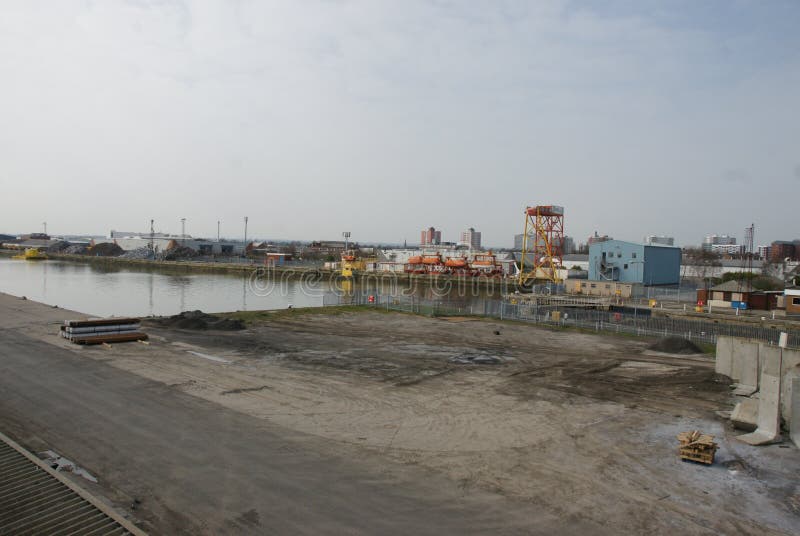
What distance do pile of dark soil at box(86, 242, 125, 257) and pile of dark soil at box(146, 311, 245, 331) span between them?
10425 cm

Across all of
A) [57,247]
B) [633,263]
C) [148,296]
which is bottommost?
[148,296]

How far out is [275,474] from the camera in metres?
8.27

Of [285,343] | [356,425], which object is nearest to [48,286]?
[285,343]

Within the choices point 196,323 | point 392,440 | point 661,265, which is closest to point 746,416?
point 392,440

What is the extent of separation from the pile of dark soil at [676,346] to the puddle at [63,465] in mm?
19817

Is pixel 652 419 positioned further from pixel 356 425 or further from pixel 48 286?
pixel 48 286

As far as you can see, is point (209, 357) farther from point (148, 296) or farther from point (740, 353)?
point (148, 296)

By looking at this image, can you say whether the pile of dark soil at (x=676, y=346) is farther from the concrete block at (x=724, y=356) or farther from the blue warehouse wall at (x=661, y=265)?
the blue warehouse wall at (x=661, y=265)

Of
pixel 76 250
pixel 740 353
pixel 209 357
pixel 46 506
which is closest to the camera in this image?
pixel 46 506

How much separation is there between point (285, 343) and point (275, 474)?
40.0 ft

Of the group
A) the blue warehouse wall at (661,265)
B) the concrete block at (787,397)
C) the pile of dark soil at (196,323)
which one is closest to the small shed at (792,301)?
the blue warehouse wall at (661,265)

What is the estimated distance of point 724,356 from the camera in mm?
15055

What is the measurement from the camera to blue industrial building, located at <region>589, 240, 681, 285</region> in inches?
1842

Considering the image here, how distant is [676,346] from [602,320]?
7.79 metres
